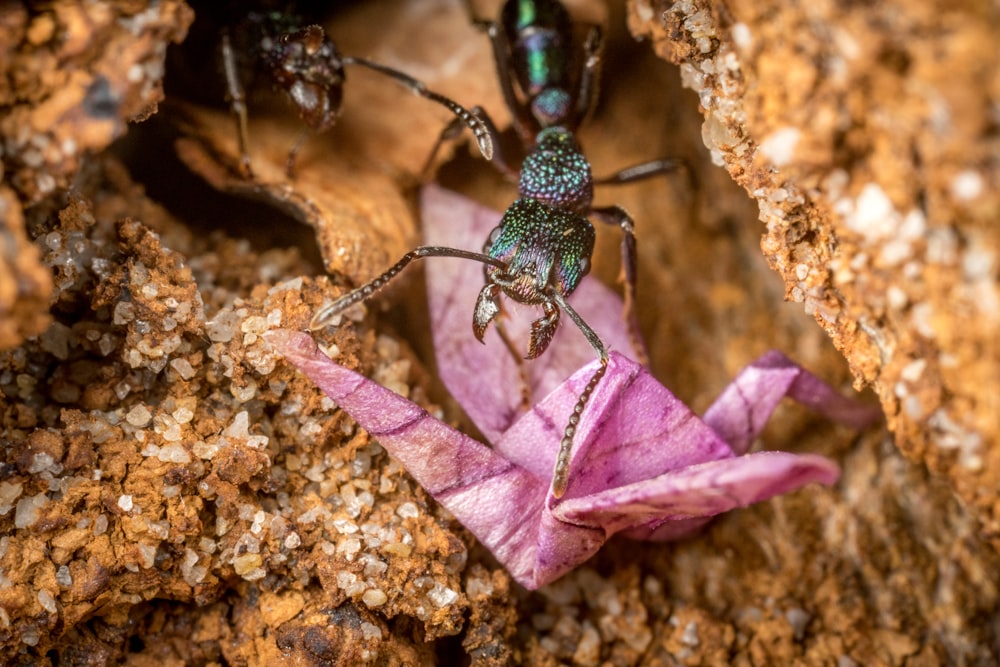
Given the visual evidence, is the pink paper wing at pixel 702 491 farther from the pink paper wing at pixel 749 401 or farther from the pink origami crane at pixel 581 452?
→ the pink paper wing at pixel 749 401

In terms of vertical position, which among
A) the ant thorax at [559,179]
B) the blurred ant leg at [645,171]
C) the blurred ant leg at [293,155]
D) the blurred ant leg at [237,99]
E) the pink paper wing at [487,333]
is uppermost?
the blurred ant leg at [237,99]

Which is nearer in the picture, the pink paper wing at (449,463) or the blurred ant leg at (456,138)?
the pink paper wing at (449,463)

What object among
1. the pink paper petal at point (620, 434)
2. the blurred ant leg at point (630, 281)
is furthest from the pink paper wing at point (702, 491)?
the blurred ant leg at point (630, 281)

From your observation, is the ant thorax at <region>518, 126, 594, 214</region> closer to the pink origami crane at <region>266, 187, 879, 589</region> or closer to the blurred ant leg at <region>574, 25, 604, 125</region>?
the blurred ant leg at <region>574, 25, 604, 125</region>

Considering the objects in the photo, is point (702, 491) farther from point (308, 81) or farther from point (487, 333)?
point (308, 81)

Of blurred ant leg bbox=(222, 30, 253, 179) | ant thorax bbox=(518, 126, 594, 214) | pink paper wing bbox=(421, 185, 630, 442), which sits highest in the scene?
blurred ant leg bbox=(222, 30, 253, 179)

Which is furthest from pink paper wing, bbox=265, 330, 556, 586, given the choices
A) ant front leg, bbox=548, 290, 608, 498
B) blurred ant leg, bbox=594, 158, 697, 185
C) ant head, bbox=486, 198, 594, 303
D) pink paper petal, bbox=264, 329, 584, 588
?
blurred ant leg, bbox=594, 158, 697, 185

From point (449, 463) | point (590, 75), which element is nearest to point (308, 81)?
point (590, 75)
